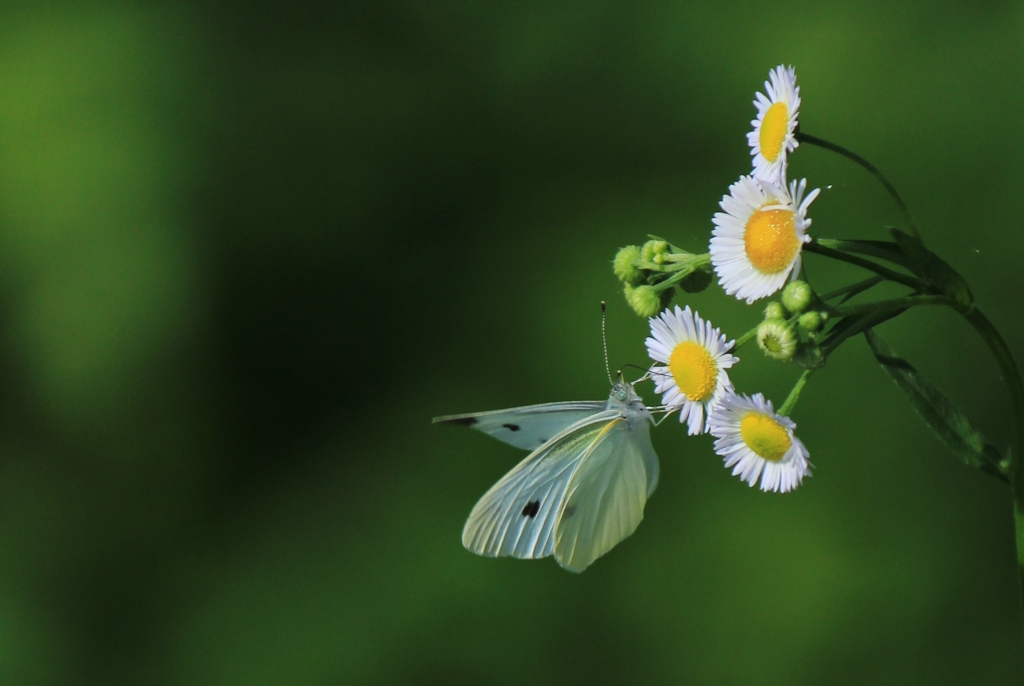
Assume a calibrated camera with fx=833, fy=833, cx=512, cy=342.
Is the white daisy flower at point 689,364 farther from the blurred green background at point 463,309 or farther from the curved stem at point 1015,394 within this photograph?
the blurred green background at point 463,309

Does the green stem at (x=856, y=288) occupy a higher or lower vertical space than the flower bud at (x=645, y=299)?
lower

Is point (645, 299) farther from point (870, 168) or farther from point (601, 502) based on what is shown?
point (601, 502)

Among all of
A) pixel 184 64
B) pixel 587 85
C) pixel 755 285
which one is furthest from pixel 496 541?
pixel 184 64

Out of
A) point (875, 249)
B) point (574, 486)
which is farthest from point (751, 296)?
point (574, 486)

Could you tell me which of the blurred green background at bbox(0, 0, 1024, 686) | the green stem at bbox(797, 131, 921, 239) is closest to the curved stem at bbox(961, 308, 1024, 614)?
the green stem at bbox(797, 131, 921, 239)

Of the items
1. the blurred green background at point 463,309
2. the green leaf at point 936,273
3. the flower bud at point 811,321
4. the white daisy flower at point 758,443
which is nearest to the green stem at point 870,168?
the green leaf at point 936,273

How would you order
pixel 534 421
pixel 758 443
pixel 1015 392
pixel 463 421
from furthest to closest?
pixel 534 421, pixel 463 421, pixel 758 443, pixel 1015 392

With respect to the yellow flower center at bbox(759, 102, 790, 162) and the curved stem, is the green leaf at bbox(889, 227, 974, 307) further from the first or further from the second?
the yellow flower center at bbox(759, 102, 790, 162)
